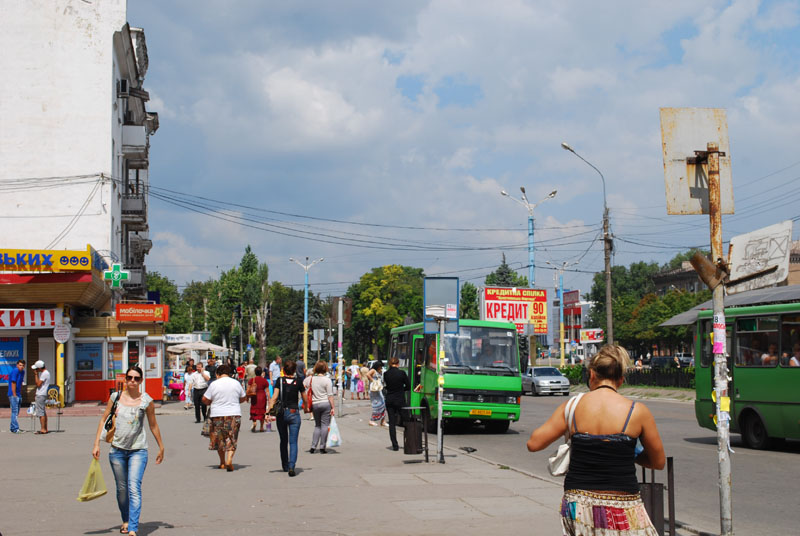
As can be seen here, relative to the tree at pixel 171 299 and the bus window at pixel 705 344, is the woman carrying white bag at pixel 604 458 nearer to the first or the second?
the bus window at pixel 705 344

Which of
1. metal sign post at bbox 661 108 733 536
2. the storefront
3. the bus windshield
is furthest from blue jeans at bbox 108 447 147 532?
the storefront

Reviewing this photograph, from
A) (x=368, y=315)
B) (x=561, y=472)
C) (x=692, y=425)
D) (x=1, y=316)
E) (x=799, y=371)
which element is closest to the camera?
(x=561, y=472)

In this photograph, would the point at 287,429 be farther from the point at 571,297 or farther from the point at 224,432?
the point at 571,297

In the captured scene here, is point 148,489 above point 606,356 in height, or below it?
below

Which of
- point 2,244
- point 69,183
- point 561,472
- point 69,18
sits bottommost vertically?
point 561,472

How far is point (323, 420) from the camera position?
655 inches

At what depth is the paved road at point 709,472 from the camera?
962 cm

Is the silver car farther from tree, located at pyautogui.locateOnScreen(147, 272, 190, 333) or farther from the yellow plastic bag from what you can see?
tree, located at pyautogui.locateOnScreen(147, 272, 190, 333)

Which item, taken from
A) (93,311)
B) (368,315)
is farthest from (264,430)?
(368,315)

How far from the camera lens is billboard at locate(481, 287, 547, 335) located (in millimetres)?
59188

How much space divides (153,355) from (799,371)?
2842cm

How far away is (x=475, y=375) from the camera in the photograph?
21188mm

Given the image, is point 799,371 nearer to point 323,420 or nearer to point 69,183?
point 323,420

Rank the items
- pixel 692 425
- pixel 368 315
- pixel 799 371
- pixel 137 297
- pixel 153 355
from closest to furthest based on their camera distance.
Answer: pixel 799 371 < pixel 692 425 < pixel 153 355 < pixel 137 297 < pixel 368 315
